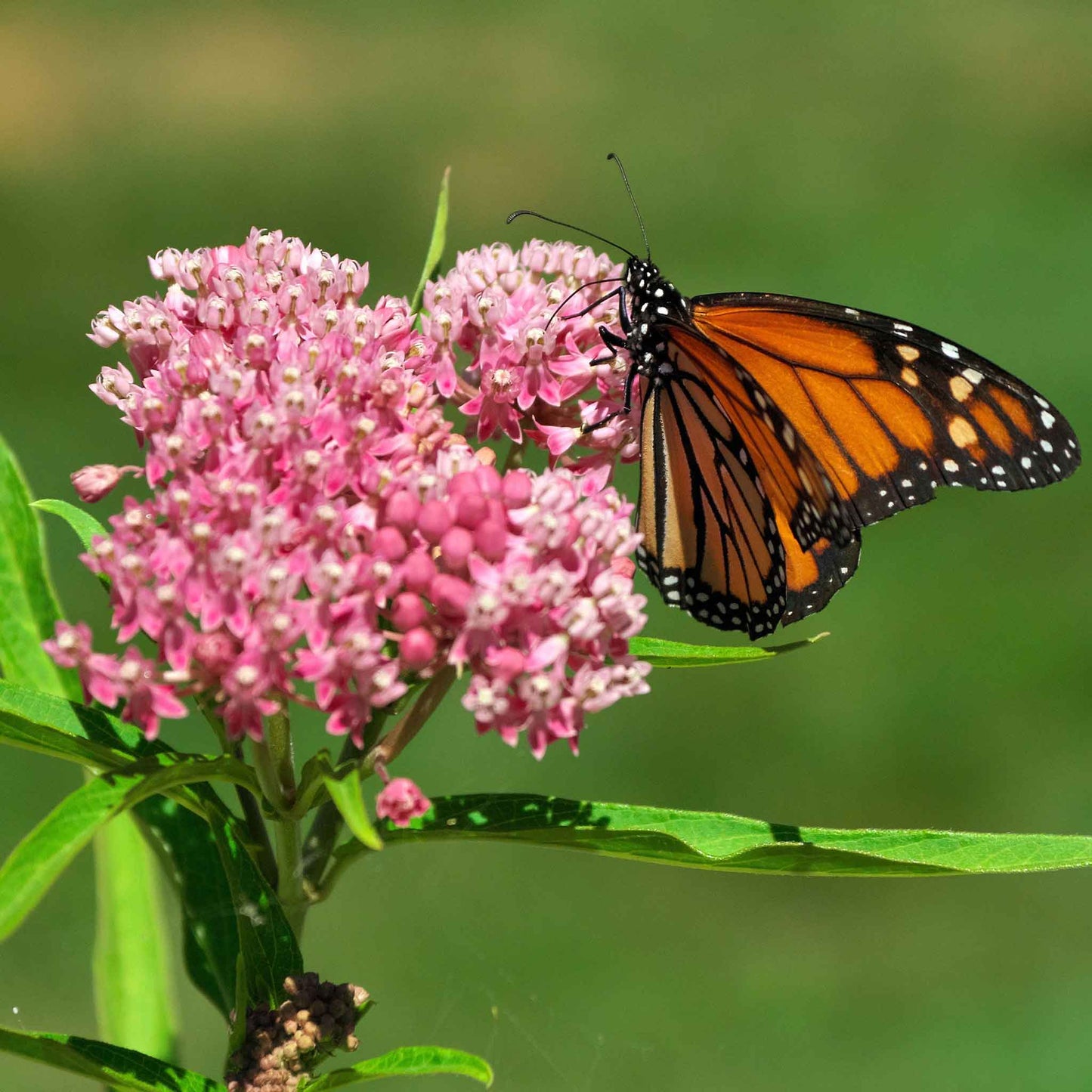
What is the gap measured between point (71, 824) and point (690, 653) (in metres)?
0.80

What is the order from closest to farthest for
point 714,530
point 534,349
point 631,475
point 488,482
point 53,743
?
1. point 53,743
2. point 488,482
3. point 534,349
4. point 714,530
5. point 631,475

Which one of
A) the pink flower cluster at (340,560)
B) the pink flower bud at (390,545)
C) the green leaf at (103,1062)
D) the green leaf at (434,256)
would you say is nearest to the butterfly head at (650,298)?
the green leaf at (434,256)

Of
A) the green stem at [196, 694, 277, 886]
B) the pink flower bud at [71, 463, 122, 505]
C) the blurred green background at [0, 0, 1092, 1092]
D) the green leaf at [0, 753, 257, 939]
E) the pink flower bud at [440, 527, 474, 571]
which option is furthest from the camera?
the blurred green background at [0, 0, 1092, 1092]

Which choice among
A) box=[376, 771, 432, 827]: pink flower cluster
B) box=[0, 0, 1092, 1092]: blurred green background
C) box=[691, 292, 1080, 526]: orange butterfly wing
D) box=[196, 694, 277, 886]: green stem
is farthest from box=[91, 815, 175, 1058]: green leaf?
box=[0, 0, 1092, 1092]: blurred green background

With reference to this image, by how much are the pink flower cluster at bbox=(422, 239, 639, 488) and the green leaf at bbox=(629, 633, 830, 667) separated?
24 centimetres

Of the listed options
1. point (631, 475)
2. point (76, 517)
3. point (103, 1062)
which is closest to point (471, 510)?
point (76, 517)

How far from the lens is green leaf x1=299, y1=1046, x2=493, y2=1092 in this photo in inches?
51.4

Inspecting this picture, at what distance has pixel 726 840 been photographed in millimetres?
1513

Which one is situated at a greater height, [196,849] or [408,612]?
[408,612]

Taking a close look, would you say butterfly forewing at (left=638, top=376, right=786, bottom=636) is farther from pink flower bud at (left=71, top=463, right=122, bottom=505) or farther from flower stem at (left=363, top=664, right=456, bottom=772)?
pink flower bud at (left=71, top=463, right=122, bottom=505)

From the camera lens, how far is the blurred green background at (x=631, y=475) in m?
4.37

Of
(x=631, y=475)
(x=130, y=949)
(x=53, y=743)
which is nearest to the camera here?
(x=53, y=743)

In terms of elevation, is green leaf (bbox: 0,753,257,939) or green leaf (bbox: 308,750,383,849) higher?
green leaf (bbox: 308,750,383,849)

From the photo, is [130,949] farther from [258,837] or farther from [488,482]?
[488,482]
